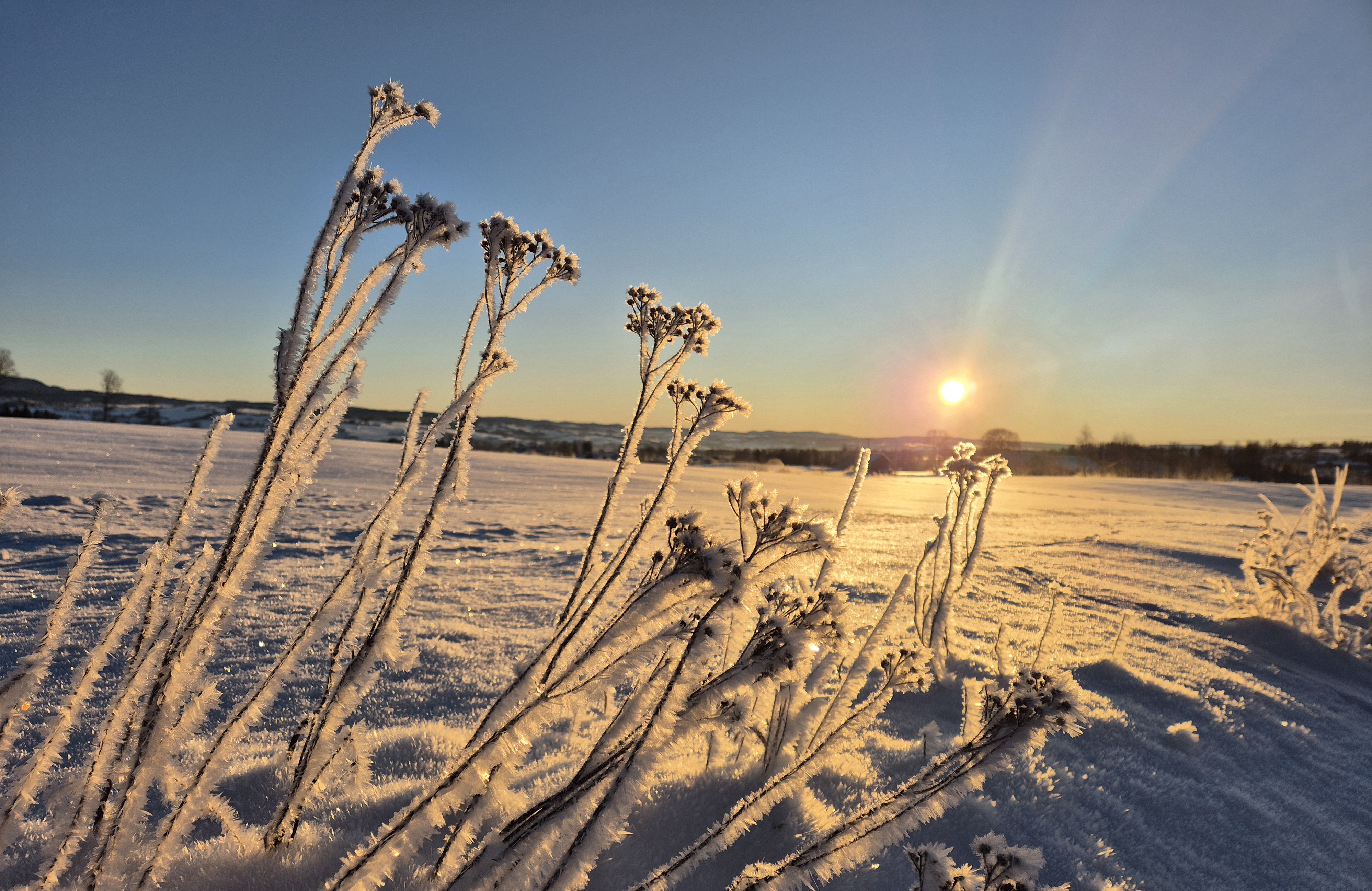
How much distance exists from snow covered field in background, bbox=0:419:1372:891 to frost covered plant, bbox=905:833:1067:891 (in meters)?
0.40

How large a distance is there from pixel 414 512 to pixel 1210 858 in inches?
256

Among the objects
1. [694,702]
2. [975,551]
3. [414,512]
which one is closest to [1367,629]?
[975,551]

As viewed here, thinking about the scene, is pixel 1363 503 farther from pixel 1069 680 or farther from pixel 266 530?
pixel 266 530

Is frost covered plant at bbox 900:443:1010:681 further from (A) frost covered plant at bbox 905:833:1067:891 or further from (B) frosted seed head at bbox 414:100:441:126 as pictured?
(B) frosted seed head at bbox 414:100:441:126

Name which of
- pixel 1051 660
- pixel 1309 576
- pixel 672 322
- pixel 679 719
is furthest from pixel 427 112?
pixel 1309 576

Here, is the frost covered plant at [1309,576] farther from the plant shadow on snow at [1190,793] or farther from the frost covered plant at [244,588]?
the frost covered plant at [244,588]

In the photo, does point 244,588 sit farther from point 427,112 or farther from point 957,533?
point 957,533

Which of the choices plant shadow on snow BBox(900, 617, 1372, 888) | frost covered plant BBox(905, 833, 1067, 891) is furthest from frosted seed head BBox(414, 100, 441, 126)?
plant shadow on snow BBox(900, 617, 1372, 888)

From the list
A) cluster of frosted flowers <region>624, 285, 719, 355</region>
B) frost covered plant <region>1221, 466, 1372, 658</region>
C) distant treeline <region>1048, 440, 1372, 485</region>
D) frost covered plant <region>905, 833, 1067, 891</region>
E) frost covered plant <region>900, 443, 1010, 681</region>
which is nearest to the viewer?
frost covered plant <region>905, 833, 1067, 891</region>

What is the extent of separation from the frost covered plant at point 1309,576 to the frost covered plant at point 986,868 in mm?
3961

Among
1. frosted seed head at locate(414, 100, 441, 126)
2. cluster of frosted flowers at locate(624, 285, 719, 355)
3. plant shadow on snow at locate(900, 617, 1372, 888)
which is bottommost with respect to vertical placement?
plant shadow on snow at locate(900, 617, 1372, 888)

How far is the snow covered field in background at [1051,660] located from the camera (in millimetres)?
1491

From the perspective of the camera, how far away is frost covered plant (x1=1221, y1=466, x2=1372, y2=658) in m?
3.52

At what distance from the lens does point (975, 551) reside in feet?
7.30
